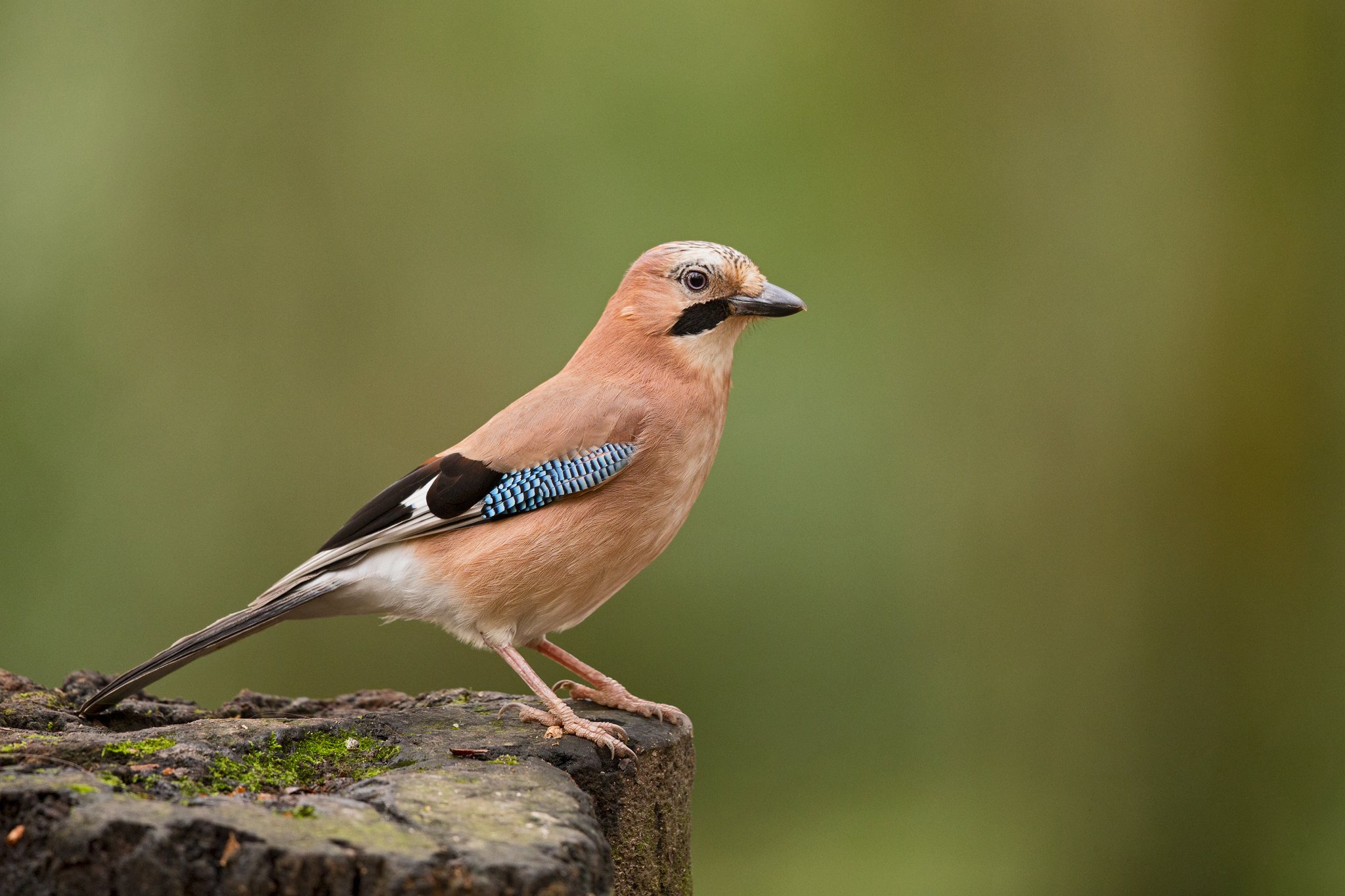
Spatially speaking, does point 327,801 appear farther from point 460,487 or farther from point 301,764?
point 460,487

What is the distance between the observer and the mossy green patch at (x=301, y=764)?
3488mm

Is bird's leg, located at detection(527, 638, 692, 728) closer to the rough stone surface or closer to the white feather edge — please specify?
the rough stone surface

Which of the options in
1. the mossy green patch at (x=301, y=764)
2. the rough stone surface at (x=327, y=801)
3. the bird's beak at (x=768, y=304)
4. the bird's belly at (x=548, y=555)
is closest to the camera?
the rough stone surface at (x=327, y=801)

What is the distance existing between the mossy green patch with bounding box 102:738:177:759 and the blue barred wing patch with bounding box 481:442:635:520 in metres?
1.40

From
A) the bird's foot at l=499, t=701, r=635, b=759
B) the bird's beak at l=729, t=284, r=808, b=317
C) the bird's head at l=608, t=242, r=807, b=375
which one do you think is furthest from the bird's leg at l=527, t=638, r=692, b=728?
the bird's beak at l=729, t=284, r=808, b=317

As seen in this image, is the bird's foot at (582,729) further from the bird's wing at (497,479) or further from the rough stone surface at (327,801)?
the bird's wing at (497,479)

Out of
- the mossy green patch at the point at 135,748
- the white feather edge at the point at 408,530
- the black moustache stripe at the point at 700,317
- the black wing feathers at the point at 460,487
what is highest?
the black moustache stripe at the point at 700,317

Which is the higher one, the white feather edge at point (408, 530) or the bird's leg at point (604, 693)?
the white feather edge at point (408, 530)

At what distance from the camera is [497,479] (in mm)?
4598

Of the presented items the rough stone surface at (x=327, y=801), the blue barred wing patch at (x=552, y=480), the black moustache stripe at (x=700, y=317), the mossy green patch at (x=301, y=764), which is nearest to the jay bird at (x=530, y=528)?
the blue barred wing patch at (x=552, y=480)

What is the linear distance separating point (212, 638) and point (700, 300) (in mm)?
2250

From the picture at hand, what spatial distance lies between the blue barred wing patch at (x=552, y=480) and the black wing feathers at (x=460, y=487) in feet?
0.12

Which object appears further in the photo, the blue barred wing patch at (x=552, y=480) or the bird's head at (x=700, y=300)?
the bird's head at (x=700, y=300)

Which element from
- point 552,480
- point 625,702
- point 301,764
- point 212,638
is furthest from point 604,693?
point 212,638
